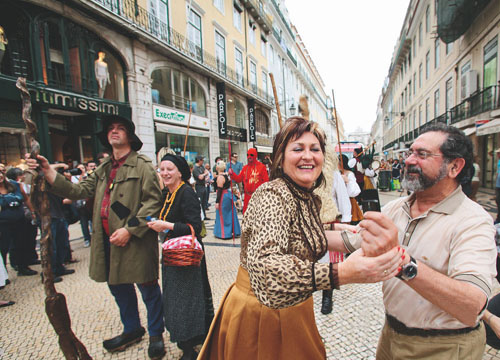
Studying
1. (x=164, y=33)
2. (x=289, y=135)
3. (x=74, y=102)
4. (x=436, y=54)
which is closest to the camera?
(x=289, y=135)

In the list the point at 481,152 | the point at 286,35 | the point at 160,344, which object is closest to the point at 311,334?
the point at 160,344

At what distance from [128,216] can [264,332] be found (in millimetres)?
1652

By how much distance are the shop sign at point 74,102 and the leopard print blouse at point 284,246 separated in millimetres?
10261

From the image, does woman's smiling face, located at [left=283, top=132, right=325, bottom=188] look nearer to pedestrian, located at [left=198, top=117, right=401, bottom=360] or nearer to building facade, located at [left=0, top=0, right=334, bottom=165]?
pedestrian, located at [left=198, top=117, right=401, bottom=360]

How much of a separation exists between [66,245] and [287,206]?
202 inches

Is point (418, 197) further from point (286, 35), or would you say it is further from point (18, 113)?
point (286, 35)

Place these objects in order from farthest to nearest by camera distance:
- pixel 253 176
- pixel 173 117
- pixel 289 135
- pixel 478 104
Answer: pixel 173 117 → pixel 478 104 → pixel 253 176 → pixel 289 135

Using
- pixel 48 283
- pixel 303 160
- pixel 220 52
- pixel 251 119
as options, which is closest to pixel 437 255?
pixel 303 160

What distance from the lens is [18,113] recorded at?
8172 mm

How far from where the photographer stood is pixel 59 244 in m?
4.32

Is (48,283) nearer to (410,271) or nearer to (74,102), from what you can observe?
(410,271)

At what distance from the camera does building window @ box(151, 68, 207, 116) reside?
12.9m

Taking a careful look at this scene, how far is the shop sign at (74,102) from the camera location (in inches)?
328

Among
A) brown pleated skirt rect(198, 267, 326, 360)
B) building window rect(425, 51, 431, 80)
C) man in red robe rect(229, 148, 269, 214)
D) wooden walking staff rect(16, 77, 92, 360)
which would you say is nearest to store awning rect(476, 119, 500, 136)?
man in red robe rect(229, 148, 269, 214)
